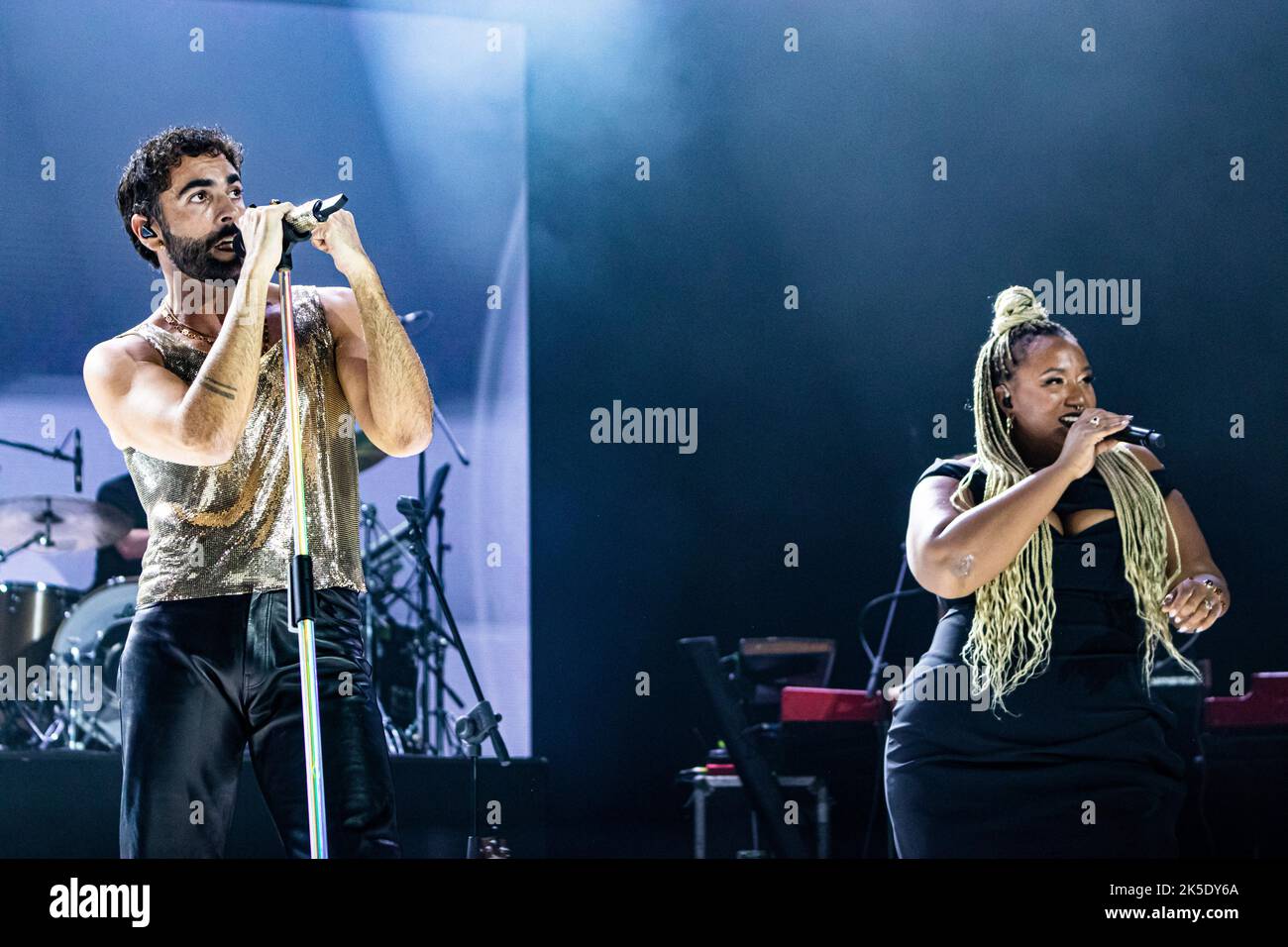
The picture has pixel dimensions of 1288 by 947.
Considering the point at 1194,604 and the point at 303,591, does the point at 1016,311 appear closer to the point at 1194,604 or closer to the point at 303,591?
the point at 1194,604

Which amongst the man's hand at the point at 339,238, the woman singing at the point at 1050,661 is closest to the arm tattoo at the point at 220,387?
the man's hand at the point at 339,238

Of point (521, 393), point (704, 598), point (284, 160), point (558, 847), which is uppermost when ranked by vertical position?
point (284, 160)

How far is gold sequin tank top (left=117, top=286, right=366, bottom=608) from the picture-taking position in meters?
2.11

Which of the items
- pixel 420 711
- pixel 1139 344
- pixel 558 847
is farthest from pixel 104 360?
pixel 1139 344

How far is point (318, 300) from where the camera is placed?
A: 2.35 m

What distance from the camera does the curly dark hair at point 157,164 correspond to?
2383mm

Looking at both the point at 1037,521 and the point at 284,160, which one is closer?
the point at 1037,521

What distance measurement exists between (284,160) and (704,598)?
2.24m

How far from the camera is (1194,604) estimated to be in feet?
7.39

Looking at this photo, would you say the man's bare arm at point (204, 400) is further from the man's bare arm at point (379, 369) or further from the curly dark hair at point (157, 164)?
the curly dark hair at point (157, 164)

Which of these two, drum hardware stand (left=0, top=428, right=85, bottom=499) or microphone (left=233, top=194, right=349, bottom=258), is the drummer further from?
microphone (left=233, top=194, right=349, bottom=258)

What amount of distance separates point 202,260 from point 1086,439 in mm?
1506

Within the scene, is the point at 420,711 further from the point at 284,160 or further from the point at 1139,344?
the point at 1139,344

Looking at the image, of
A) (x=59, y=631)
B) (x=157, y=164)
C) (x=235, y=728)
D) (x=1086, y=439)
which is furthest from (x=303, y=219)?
(x=59, y=631)
